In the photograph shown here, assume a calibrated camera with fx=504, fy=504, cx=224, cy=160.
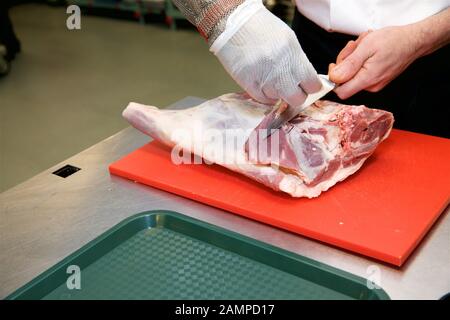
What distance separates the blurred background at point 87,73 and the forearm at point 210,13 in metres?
2.02

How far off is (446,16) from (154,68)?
11.1 feet

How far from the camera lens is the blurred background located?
3.35 m

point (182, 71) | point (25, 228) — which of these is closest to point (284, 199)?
point (25, 228)

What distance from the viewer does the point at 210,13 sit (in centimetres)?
118

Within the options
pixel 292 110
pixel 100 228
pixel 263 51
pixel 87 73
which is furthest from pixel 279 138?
pixel 87 73

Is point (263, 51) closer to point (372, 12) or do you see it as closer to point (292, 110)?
point (292, 110)

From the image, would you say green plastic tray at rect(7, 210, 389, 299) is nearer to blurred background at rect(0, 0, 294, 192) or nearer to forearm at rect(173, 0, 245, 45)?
forearm at rect(173, 0, 245, 45)

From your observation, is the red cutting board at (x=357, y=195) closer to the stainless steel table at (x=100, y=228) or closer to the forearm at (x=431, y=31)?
the stainless steel table at (x=100, y=228)

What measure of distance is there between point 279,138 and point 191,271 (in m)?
0.42

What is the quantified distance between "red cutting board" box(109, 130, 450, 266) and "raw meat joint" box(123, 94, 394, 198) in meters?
0.04

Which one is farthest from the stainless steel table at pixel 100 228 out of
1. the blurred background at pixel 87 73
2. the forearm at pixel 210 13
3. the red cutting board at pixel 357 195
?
the blurred background at pixel 87 73

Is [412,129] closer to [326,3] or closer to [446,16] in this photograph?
[446,16]

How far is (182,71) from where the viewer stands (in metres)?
4.41

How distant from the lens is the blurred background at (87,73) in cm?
335
